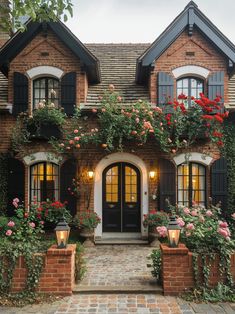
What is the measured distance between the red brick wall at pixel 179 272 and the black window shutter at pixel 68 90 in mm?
5996

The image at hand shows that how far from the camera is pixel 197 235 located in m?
5.30

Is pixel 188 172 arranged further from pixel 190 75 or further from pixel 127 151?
pixel 190 75

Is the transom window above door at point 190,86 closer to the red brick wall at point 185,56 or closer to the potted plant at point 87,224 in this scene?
the red brick wall at point 185,56

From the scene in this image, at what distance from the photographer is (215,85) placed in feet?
Answer: 31.0

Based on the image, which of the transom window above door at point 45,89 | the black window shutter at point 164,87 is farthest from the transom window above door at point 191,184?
the transom window above door at point 45,89

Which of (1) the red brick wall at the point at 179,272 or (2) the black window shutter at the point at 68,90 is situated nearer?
(1) the red brick wall at the point at 179,272

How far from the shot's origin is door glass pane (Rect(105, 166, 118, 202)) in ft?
32.1

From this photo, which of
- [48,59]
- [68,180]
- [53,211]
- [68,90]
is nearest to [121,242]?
[53,211]

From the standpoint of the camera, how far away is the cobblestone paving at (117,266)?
5.66 metres

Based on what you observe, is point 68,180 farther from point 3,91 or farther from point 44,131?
point 3,91

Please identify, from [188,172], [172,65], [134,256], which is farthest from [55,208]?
[172,65]

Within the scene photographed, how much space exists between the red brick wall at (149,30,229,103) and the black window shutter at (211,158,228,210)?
7.32 feet

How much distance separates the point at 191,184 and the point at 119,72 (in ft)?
17.0

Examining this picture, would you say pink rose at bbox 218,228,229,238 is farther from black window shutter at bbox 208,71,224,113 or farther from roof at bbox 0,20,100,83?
roof at bbox 0,20,100,83
